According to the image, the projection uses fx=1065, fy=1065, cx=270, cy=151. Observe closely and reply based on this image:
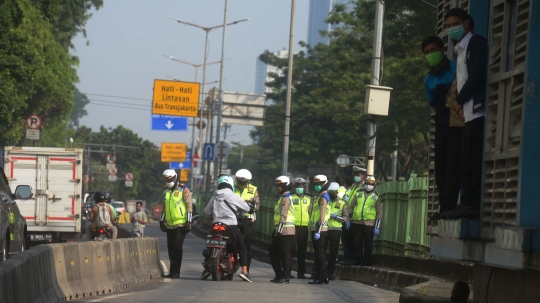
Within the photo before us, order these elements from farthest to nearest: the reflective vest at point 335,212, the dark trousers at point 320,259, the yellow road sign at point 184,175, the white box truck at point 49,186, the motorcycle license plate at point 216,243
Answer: the yellow road sign at point 184,175 < the white box truck at point 49,186 < the reflective vest at point 335,212 < the dark trousers at point 320,259 < the motorcycle license plate at point 216,243

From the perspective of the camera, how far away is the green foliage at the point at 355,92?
32250 mm

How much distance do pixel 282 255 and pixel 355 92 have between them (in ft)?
107

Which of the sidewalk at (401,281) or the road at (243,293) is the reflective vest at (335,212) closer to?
the sidewalk at (401,281)

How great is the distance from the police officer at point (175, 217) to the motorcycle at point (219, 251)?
964mm

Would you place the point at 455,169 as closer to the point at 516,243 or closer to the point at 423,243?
the point at 516,243

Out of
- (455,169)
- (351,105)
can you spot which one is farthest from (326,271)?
(351,105)

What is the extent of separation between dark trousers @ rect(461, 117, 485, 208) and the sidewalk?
109 cm

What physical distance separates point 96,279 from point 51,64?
41387 mm

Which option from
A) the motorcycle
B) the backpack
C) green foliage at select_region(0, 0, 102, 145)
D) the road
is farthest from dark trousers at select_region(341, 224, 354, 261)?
green foliage at select_region(0, 0, 102, 145)

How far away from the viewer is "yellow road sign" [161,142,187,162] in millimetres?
73519

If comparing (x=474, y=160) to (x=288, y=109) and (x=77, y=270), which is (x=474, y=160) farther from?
(x=288, y=109)

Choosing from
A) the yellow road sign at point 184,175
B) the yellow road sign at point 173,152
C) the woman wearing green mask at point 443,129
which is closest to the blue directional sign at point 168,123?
the yellow road sign at point 173,152

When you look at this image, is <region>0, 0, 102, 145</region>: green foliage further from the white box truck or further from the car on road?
the car on road

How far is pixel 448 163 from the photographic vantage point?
7848 mm
